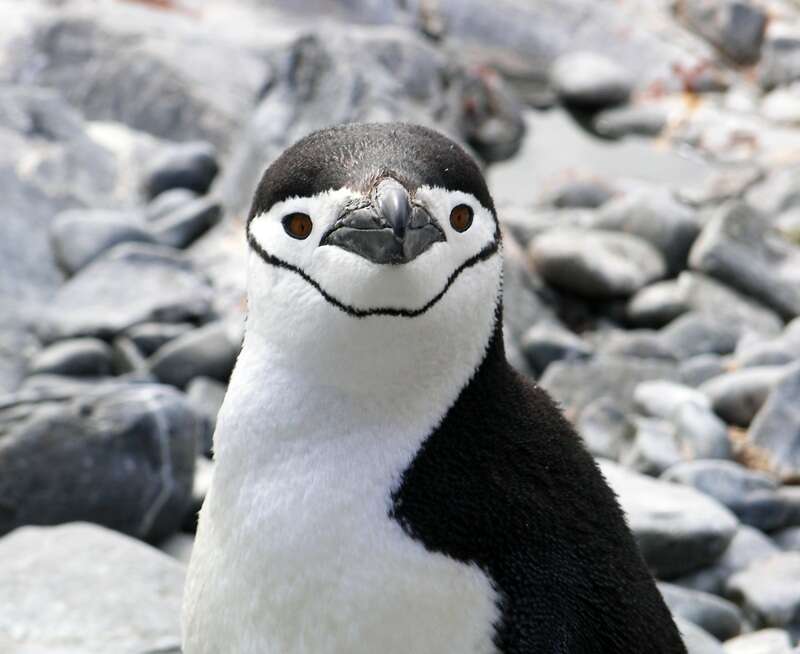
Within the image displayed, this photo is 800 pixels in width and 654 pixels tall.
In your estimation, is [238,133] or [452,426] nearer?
[452,426]

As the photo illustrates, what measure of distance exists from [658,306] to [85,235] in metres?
3.41

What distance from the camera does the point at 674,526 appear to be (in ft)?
14.3

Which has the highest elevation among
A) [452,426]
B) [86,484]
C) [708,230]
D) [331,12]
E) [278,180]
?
[278,180]

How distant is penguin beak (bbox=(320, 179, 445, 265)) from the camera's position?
200 cm

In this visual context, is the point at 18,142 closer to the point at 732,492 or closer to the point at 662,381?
the point at 662,381

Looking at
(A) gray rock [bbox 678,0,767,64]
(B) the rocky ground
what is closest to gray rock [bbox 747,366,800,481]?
(B) the rocky ground

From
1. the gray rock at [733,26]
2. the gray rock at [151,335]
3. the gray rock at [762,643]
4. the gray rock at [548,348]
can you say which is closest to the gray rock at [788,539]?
the gray rock at [762,643]

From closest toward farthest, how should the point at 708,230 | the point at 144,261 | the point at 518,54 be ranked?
the point at 144,261 → the point at 708,230 → the point at 518,54

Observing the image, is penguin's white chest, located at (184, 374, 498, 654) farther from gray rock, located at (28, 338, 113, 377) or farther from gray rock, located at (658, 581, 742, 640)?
gray rock, located at (28, 338, 113, 377)

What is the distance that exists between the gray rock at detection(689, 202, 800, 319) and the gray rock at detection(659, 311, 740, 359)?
24.5 inches

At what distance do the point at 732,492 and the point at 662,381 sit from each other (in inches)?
49.3

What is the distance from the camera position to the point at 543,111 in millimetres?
12586

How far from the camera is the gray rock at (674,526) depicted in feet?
14.2

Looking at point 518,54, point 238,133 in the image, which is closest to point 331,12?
point 518,54
